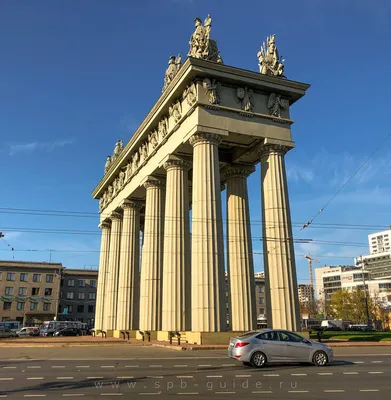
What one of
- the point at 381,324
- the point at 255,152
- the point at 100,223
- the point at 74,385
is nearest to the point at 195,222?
the point at 255,152

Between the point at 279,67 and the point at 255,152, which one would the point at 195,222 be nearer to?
the point at 255,152

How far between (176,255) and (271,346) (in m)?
15.6

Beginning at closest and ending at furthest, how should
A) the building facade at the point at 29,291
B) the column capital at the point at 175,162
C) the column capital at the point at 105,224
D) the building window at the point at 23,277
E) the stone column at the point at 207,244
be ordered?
1. the stone column at the point at 207,244
2. the column capital at the point at 175,162
3. the column capital at the point at 105,224
4. the building facade at the point at 29,291
5. the building window at the point at 23,277

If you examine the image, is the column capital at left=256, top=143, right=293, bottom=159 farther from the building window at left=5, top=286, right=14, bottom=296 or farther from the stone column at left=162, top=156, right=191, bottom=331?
the building window at left=5, top=286, right=14, bottom=296

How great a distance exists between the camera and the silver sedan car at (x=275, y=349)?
52.4 feet

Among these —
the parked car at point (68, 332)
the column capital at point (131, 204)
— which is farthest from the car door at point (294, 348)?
the parked car at point (68, 332)

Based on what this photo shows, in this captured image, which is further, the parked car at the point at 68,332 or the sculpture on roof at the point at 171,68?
the parked car at the point at 68,332

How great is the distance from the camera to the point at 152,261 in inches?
1400

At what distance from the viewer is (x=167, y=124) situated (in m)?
34.4

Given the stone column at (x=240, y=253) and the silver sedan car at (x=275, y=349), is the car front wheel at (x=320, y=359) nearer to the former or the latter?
the silver sedan car at (x=275, y=349)

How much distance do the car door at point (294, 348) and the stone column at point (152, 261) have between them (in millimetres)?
19336

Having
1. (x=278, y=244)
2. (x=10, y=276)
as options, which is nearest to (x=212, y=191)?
(x=278, y=244)

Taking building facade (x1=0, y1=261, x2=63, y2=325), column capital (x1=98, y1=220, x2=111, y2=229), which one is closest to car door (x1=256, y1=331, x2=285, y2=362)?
column capital (x1=98, y1=220, x2=111, y2=229)

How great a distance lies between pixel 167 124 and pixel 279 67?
981 cm
